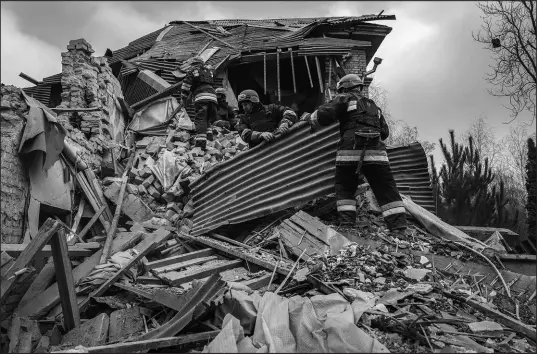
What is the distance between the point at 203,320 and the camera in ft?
8.92

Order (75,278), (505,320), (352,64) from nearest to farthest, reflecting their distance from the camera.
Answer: (505,320)
(75,278)
(352,64)

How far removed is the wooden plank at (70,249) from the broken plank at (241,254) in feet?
3.54

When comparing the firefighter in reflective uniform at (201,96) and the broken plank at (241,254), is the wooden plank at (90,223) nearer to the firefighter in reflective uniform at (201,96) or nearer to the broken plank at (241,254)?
the broken plank at (241,254)

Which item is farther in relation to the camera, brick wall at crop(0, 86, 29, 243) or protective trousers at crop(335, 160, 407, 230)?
protective trousers at crop(335, 160, 407, 230)

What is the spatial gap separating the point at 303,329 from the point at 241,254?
68.6 inches

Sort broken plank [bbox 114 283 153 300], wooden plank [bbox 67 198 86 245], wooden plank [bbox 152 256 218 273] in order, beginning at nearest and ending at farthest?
broken plank [bbox 114 283 153 300] → wooden plank [bbox 152 256 218 273] → wooden plank [bbox 67 198 86 245]

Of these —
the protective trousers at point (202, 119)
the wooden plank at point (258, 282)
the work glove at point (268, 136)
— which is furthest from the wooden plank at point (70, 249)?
the protective trousers at point (202, 119)

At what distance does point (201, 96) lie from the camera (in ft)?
27.2

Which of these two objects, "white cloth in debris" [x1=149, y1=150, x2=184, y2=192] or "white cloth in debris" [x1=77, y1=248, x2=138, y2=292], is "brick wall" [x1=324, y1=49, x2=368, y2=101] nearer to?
"white cloth in debris" [x1=149, y1=150, x2=184, y2=192]

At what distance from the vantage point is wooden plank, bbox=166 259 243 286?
364 cm

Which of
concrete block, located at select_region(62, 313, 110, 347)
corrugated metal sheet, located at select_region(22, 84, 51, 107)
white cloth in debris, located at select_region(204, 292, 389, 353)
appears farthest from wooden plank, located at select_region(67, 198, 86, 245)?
corrugated metal sheet, located at select_region(22, 84, 51, 107)

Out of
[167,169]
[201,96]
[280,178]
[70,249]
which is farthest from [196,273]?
[201,96]

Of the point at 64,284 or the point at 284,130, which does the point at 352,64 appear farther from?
the point at 64,284

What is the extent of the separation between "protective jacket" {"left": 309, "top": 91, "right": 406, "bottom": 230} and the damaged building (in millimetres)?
205
